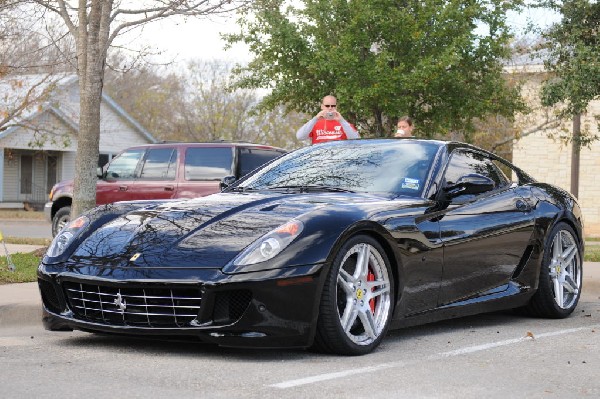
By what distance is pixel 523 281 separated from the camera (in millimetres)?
8242

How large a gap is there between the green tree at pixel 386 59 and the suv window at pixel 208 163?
9033mm

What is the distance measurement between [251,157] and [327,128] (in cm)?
Answer: 452

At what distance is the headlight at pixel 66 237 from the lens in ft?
22.1

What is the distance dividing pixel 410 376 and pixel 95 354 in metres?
1.90

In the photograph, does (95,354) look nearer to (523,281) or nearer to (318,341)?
(318,341)

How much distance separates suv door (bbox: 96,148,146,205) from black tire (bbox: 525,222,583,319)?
966 centimetres

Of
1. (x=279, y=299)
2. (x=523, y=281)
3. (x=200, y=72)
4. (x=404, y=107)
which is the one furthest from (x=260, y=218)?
(x=200, y=72)

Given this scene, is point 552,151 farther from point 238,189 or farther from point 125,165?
point 238,189

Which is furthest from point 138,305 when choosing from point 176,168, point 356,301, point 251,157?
point 176,168

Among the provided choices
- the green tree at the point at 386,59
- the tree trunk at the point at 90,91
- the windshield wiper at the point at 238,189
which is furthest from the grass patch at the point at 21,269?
the green tree at the point at 386,59

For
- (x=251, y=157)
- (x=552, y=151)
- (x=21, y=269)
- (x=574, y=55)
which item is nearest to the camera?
(x=21, y=269)

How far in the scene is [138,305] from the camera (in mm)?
6156

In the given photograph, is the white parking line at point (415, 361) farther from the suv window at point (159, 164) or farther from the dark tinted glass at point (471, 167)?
the suv window at point (159, 164)

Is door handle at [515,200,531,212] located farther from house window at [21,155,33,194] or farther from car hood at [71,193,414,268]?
house window at [21,155,33,194]
